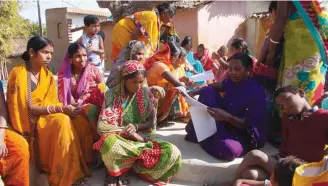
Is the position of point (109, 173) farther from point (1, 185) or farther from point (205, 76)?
point (205, 76)

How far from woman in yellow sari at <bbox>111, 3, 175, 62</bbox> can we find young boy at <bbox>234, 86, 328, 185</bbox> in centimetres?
246

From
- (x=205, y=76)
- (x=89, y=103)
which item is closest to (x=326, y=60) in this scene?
(x=205, y=76)

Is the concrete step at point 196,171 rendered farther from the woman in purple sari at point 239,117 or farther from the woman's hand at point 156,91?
the woman's hand at point 156,91

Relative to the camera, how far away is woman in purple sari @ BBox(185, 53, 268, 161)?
3100 millimetres

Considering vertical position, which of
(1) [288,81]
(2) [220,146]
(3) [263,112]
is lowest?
(2) [220,146]

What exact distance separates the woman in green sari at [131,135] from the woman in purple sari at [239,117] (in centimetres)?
44

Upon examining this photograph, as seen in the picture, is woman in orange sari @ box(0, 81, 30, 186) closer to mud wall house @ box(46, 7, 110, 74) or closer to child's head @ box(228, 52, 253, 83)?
child's head @ box(228, 52, 253, 83)

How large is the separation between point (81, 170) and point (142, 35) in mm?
2324

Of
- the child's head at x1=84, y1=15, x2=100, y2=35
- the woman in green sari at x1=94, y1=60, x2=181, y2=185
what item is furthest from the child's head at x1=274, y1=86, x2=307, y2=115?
the child's head at x1=84, y1=15, x2=100, y2=35

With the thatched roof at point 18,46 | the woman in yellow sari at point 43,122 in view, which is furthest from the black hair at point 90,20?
the thatched roof at point 18,46

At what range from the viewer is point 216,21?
1335cm

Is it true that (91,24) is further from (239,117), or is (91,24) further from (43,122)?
(239,117)

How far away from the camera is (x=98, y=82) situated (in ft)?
13.3

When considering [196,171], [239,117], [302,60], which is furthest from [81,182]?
[302,60]
